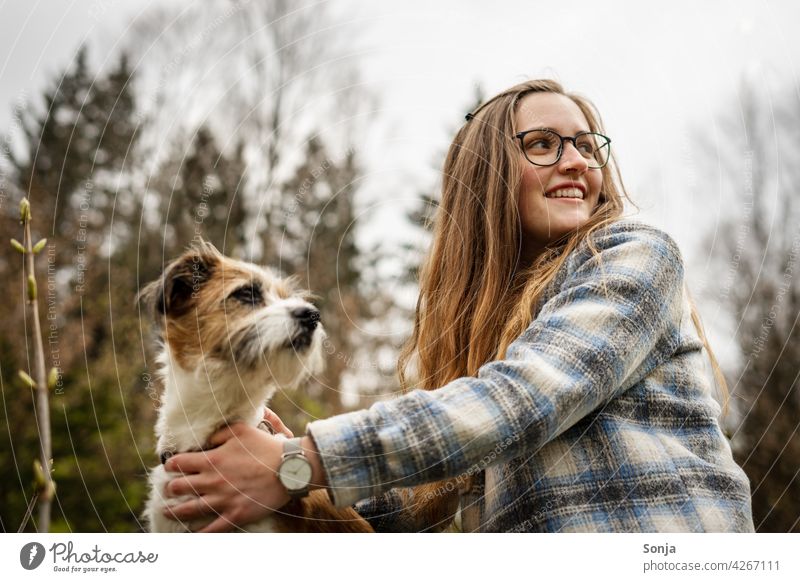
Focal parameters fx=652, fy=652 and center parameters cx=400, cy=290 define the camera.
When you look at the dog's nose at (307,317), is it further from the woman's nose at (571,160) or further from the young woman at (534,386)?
the woman's nose at (571,160)

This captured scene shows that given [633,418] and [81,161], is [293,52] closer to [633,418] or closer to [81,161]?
[81,161]

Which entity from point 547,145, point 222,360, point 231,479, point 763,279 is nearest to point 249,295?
point 222,360

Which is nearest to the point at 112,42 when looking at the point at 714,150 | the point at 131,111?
the point at 131,111

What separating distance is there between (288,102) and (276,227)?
0.53 meters

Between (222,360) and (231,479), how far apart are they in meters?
0.40

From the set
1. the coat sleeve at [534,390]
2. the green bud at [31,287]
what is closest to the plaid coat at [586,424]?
the coat sleeve at [534,390]

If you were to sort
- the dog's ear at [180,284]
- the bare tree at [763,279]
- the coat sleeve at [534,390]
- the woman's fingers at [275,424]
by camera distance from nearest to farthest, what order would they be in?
the coat sleeve at [534,390] < the dog's ear at [180,284] < the woman's fingers at [275,424] < the bare tree at [763,279]

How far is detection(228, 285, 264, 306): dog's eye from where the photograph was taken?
2.00 m

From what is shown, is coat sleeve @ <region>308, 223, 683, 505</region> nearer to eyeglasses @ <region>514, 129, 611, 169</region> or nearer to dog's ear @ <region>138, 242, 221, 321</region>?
eyeglasses @ <region>514, 129, 611, 169</region>

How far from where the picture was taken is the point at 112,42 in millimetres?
2420

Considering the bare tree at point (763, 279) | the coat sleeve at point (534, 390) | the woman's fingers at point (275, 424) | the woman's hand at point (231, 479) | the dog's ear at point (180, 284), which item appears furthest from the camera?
the bare tree at point (763, 279)

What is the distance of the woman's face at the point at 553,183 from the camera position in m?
2.07
